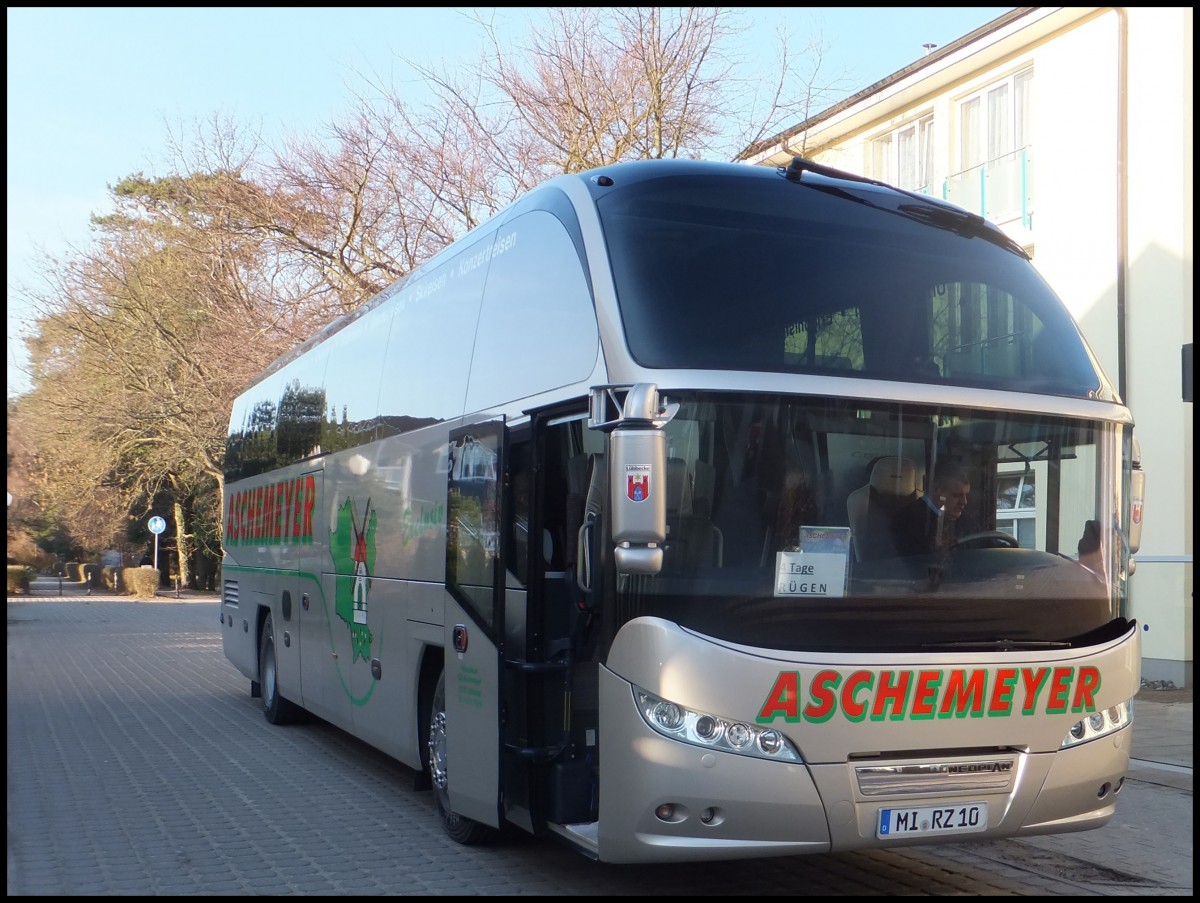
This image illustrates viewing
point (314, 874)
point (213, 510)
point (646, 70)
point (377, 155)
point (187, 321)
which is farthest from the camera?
point (213, 510)

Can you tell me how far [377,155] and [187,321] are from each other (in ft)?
60.9

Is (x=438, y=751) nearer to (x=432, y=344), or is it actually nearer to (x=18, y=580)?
(x=432, y=344)

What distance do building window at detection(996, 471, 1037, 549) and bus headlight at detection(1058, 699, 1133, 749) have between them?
0.86 metres

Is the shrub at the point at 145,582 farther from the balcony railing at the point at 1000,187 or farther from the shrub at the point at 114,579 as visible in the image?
the balcony railing at the point at 1000,187

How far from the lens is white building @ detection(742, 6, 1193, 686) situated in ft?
52.3

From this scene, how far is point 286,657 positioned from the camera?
41.8 ft

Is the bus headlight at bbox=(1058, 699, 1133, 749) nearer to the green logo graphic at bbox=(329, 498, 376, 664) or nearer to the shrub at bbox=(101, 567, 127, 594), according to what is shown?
the green logo graphic at bbox=(329, 498, 376, 664)

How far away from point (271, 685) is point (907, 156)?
45.4 feet

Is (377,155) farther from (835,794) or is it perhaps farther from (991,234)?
(835,794)

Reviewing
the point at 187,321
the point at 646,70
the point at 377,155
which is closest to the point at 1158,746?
the point at 646,70

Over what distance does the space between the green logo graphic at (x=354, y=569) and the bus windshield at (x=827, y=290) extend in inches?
164

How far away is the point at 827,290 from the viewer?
253 inches

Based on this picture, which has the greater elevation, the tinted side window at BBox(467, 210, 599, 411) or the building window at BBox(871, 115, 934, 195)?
the building window at BBox(871, 115, 934, 195)

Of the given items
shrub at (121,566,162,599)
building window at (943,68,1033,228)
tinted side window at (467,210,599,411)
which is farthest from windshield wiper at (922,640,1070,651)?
shrub at (121,566,162,599)
